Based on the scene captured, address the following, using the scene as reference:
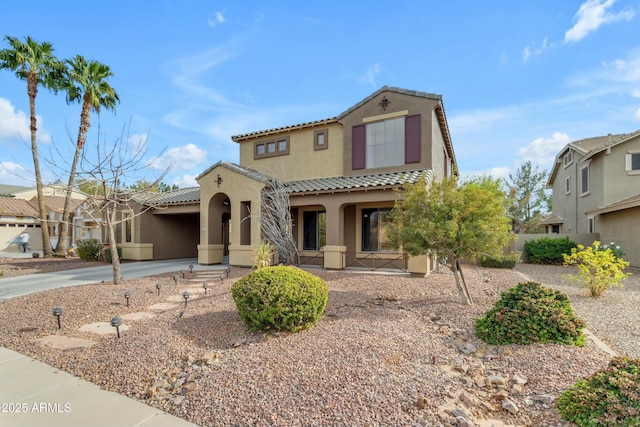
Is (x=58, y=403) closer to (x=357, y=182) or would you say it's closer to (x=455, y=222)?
(x=455, y=222)

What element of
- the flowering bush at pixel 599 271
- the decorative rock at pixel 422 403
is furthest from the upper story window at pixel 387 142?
the decorative rock at pixel 422 403

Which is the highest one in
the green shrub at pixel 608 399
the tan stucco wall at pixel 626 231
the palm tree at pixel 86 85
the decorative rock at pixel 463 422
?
the palm tree at pixel 86 85

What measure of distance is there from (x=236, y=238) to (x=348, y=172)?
596 centimetres

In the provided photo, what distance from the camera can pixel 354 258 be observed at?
14.4 meters

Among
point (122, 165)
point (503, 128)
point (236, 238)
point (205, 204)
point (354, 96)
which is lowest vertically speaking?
point (236, 238)

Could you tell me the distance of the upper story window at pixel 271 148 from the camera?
650 inches

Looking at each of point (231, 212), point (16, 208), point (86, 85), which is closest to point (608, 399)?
point (231, 212)

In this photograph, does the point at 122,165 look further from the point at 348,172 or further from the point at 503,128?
the point at 503,128

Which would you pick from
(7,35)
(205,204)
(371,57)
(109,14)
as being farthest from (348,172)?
(7,35)

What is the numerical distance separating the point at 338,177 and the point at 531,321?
35.1ft

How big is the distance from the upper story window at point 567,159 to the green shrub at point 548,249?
868 centimetres

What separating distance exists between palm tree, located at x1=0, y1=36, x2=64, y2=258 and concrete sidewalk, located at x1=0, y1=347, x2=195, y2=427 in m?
18.1

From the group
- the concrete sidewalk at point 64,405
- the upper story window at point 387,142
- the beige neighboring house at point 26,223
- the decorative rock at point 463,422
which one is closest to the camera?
the decorative rock at point 463,422

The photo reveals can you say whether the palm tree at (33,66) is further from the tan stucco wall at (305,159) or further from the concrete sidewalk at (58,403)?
the concrete sidewalk at (58,403)
